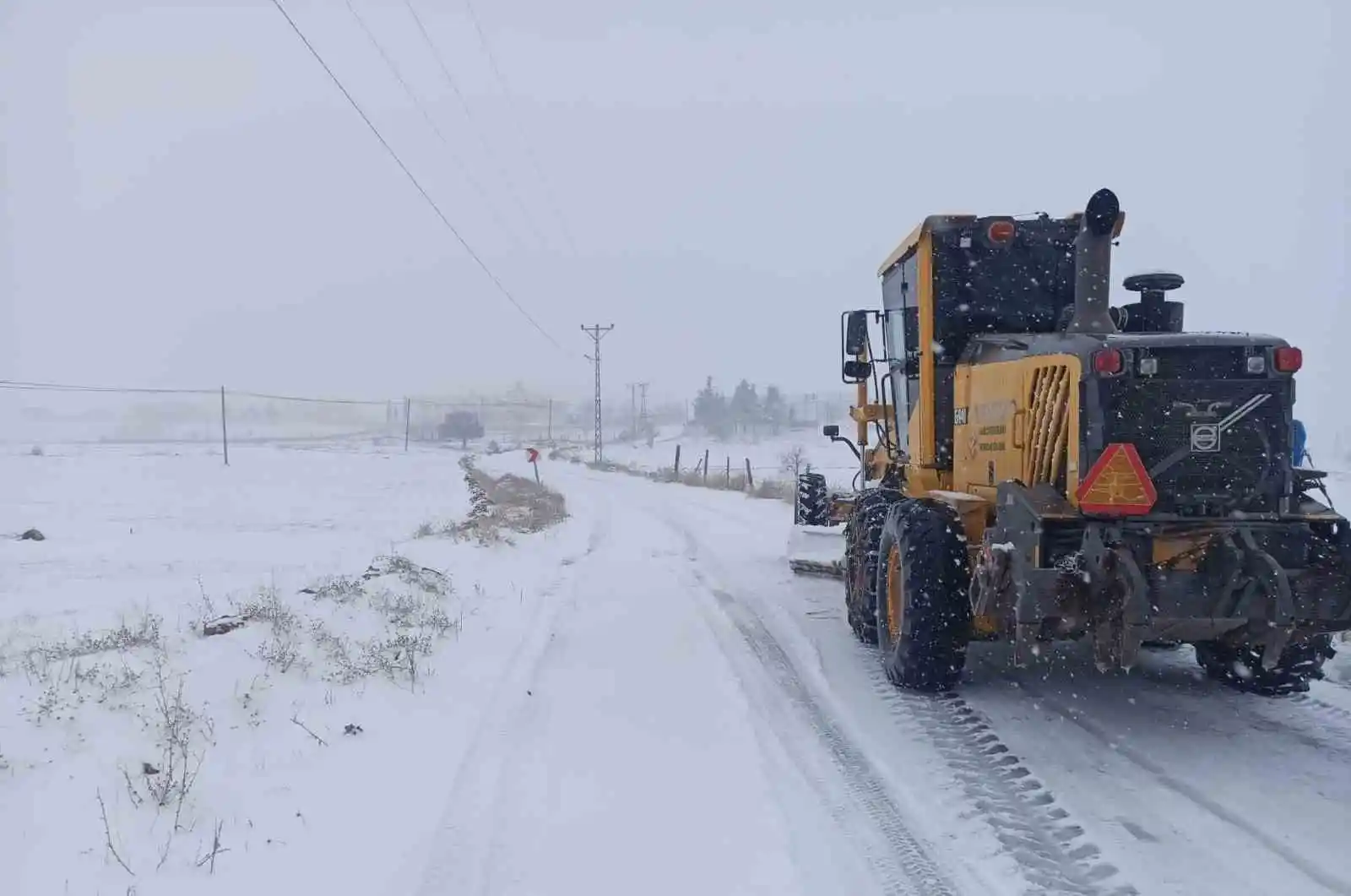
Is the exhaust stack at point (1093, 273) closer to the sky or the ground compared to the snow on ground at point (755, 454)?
closer to the sky

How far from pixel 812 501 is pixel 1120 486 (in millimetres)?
6378

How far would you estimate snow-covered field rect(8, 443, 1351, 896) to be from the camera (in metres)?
3.81

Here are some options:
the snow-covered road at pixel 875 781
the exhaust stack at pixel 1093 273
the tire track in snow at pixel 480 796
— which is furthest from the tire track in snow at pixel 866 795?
the exhaust stack at pixel 1093 273

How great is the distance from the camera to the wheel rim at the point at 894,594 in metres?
6.70

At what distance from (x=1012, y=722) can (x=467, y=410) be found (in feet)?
360

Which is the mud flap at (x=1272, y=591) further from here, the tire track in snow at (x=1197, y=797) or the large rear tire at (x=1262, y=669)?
the tire track in snow at (x=1197, y=797)

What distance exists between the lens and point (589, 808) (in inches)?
175

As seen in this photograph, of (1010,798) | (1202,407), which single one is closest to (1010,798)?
(1010,798)

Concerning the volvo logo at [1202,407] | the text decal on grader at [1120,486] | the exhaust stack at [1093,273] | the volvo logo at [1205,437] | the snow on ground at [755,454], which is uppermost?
the exhaust stack at [1093,273]

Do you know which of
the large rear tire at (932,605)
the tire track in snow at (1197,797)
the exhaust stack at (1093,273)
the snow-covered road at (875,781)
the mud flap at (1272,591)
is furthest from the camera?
the large rear tire at (932,605)

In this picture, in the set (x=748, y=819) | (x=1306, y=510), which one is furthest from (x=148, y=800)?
Result: (x=1306, y=510)

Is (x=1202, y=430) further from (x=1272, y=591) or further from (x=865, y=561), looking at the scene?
(x=865, y=561)

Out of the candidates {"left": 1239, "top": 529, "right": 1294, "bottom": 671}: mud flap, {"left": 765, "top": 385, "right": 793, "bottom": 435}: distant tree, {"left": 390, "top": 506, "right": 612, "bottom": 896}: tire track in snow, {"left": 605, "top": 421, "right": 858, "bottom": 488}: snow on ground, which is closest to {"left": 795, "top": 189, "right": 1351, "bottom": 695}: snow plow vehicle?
{"left": 1239, "top": 529, "right": 1294, "bottom": 671}: mud flap

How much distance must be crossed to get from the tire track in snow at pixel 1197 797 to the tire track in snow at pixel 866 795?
4.57 ft
